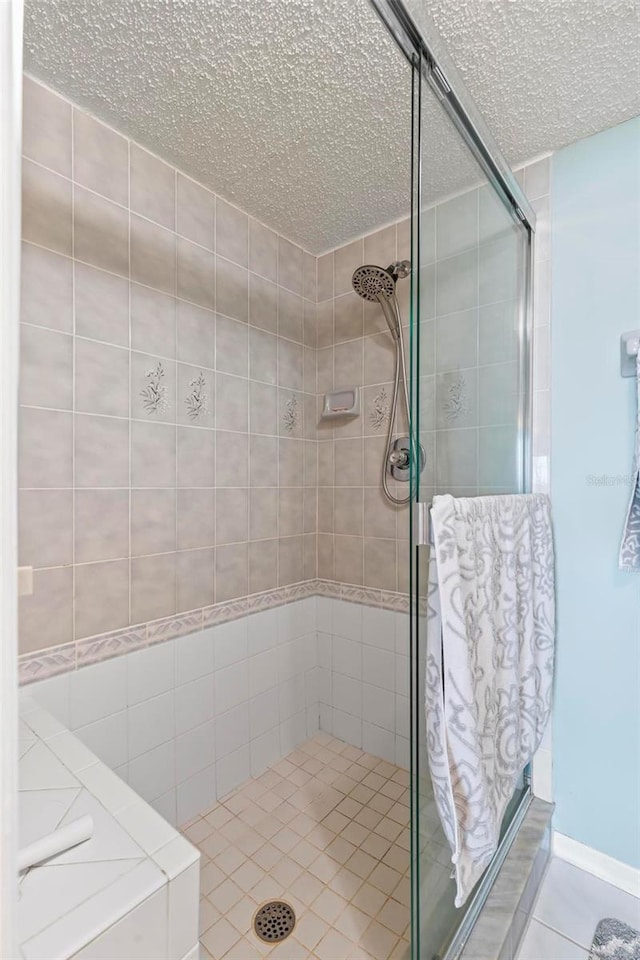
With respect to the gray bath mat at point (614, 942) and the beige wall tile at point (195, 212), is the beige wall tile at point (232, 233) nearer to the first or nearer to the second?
the beige wall tile at point (195, 212)

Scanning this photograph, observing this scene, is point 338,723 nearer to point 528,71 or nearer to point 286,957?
point 286,957

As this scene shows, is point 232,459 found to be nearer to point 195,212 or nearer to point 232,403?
point 232,403

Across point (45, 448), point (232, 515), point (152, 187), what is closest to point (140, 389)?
point (45, 448)

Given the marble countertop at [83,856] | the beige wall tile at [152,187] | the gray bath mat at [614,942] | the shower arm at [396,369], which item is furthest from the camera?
the shower arm at [396,369]

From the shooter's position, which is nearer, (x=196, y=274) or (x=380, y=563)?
(x=196, y=274)

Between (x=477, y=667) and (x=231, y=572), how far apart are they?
1.04 meters

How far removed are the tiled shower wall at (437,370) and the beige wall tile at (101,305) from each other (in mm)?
947

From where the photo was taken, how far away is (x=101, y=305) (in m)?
1.33

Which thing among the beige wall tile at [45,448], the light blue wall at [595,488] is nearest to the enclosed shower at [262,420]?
the beige wall tile at [45,448]

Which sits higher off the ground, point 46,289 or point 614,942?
point 46,289

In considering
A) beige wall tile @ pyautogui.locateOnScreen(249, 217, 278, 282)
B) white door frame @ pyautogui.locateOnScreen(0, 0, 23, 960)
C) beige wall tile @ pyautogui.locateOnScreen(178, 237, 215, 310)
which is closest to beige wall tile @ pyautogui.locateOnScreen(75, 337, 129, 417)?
beige wall tile @ pyautogui.locateOnScreen(178, 237, 215, 310)

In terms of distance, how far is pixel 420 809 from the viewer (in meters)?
0.83

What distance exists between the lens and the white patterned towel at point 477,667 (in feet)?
2.70

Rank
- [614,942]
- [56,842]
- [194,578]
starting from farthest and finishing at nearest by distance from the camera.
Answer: [194,578]
[614,942]
[56,842]
